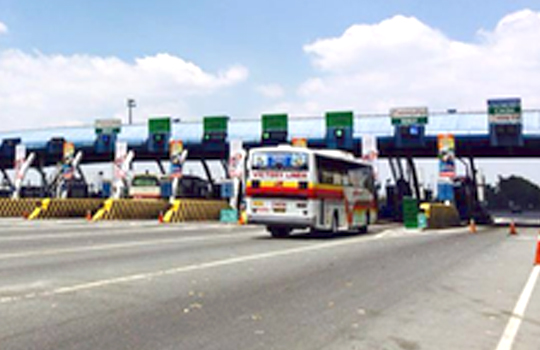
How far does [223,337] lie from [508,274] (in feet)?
26.2

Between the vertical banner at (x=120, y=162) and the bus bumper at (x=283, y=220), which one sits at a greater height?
the vertical banner at (x=120, y=162)

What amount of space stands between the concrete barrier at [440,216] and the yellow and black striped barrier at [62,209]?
18798mm

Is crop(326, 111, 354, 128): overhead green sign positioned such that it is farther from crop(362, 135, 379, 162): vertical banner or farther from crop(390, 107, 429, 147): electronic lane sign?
crop(362, 135, 379, 162): vertical banner

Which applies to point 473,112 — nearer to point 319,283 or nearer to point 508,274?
point 508,274

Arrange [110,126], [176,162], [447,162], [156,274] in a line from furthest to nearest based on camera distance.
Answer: [110,126]
[176,162]
[447,162]
[156,274]

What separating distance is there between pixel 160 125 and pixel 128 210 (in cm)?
1825

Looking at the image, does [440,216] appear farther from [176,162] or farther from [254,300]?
[254,300]

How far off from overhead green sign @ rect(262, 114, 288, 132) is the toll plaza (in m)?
0.08

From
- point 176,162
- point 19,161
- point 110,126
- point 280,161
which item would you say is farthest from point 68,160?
point 280,161

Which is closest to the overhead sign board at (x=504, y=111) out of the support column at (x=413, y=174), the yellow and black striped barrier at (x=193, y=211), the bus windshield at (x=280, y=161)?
the support column at (x=413, y=174)

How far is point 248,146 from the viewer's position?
54.3m

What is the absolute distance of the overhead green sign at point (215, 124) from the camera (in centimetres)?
5103

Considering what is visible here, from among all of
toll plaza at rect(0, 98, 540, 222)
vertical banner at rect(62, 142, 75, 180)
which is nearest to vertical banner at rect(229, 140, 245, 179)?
toll plaza at rect(0, 98, 540, 222)

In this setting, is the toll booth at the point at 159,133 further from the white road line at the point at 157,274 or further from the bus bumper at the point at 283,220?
the white road line at the point at 157,274
